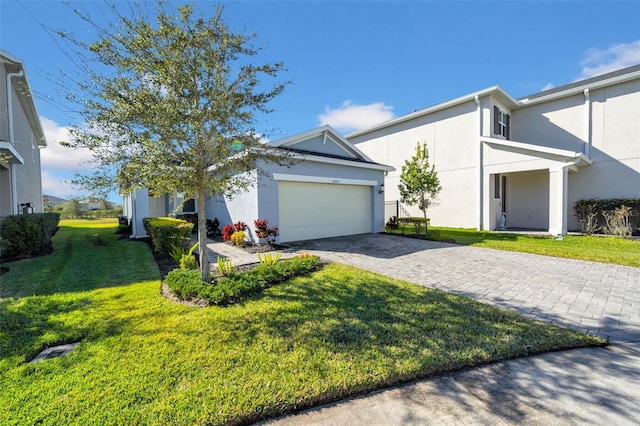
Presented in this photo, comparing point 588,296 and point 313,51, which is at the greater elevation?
point 313,51

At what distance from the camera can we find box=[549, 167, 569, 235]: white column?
1230cm

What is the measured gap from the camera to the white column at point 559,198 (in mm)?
12297

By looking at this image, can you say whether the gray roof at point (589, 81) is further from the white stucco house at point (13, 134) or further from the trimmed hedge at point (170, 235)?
the white stucco house at point (13, 134)

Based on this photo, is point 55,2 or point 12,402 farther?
point 55,2

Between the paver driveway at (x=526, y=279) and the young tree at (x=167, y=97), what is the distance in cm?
460

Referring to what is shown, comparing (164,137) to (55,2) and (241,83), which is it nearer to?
(241,83)

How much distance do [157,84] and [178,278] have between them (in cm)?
354

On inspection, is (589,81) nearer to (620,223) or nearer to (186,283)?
(620,223)

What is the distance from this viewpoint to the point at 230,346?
332 cm

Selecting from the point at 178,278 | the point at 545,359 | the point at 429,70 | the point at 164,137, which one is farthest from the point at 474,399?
the point at 429,70

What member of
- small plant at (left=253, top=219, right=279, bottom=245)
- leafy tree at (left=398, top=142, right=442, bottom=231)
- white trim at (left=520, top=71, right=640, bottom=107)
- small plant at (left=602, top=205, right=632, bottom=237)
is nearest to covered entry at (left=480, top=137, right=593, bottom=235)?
small plant at (left=602, top=205, right=632, bottom=237)

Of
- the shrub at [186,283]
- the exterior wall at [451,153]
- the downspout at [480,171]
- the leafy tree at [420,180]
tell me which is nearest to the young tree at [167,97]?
the shrub at [186,283]

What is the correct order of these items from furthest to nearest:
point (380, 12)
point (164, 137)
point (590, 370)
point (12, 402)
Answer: point (380, 12), point (164, 137), point (590, 370), point (12, 402)

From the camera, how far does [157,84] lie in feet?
14.8
